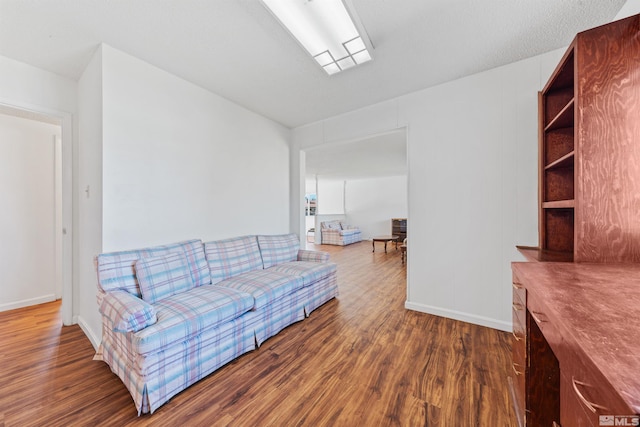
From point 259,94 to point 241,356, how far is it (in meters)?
2.73

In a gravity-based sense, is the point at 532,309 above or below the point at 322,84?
below

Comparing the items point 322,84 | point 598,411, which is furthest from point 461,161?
point 598,411

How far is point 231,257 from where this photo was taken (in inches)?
102

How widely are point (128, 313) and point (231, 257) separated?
1186 millimetres

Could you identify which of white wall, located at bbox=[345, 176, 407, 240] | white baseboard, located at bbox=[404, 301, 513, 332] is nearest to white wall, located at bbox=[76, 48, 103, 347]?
white baseboard, located at bbox=[404, 301, 513, 332]

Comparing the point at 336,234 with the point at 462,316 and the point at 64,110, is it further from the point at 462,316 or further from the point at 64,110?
the point at 64,110

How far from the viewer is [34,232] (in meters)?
2.96

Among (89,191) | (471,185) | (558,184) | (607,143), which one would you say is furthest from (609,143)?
(89,191)

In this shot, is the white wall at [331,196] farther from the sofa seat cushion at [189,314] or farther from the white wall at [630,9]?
the white wall at [630,9]

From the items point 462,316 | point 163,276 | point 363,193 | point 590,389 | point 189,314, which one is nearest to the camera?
point 590,389

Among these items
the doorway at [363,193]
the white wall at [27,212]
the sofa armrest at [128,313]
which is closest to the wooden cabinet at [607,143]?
the sofa armrest at [128,313]

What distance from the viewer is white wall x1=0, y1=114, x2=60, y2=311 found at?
277cm

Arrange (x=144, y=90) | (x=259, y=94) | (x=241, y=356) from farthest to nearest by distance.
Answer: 1. (x=259, y=94)
2. (x=144, y=90)
3. (x=241, y=356)

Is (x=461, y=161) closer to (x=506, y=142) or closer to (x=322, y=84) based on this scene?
(x=506, y=142)
